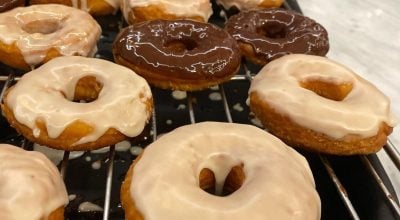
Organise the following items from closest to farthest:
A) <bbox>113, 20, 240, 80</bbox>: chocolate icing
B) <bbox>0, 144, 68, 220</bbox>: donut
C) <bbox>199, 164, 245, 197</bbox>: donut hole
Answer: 1. <bbox>0, 144, 68, 220</bbox>: donut
2. <bbox>199, 164, 245, 197</bbox>: donut hole
3. <bbox>113, 20, 240, 80</bbox>: chocolate icing

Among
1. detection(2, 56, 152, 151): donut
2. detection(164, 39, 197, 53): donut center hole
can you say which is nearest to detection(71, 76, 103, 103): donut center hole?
detection(2, 56, 152, 151): donut

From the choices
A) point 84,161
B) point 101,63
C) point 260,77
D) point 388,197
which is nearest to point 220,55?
point 260,77

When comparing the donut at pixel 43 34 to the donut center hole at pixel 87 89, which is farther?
the donut at pixel 43 34

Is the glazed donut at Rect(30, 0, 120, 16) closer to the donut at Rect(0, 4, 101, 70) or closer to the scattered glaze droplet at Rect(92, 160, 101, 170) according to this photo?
the donut at Rect(0, 4, 101, 70)

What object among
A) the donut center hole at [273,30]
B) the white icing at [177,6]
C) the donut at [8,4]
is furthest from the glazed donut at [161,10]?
the donut at [8,4]

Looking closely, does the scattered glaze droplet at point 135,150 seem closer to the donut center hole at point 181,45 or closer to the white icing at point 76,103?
the white icing at point 76,103
